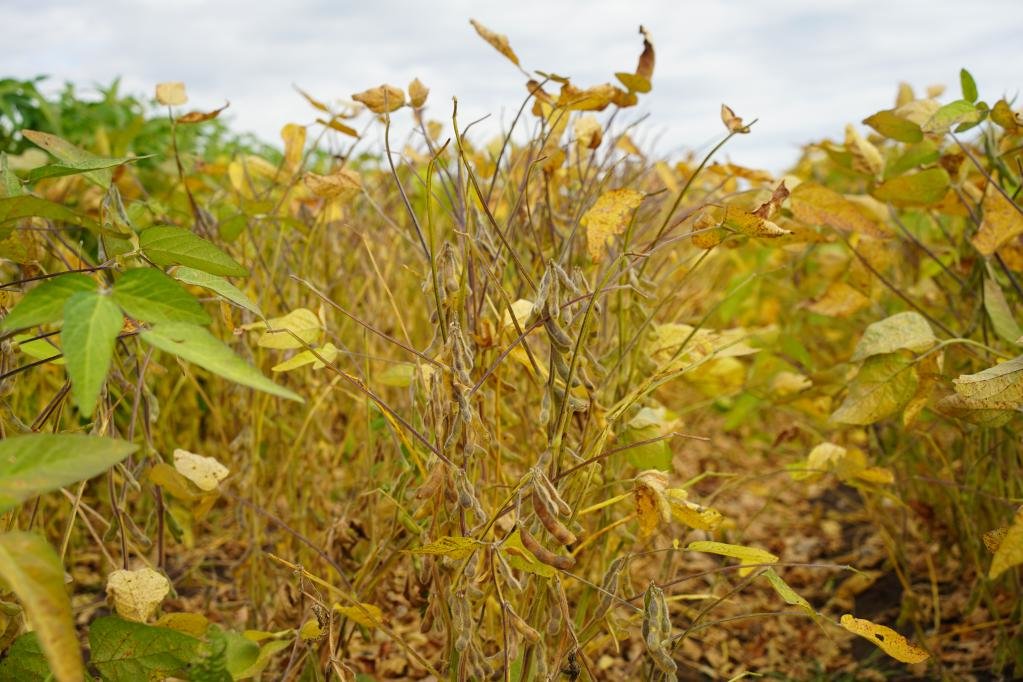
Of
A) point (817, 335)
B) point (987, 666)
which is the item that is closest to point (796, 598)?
point (987, 666)

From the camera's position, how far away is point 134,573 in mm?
916

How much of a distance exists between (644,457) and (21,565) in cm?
69

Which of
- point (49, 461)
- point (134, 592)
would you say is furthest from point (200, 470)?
point (49, 461)

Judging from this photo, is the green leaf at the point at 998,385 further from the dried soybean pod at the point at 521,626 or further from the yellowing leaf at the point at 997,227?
the dried soybean pod at the point at 521,626

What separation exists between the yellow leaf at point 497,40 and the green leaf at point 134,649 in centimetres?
74

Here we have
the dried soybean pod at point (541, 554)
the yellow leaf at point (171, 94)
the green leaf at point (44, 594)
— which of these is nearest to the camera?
the green leaf at point (44, 594)

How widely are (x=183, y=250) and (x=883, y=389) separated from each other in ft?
2.84

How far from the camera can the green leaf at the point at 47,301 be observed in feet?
2.21

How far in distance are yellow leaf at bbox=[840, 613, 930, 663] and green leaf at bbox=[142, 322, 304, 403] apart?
2.06ft

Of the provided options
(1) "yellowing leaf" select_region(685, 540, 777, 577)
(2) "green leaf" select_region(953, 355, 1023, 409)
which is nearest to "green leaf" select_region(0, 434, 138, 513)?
(1) "yellowing leaf" select_region(685, 540, 777, 577)

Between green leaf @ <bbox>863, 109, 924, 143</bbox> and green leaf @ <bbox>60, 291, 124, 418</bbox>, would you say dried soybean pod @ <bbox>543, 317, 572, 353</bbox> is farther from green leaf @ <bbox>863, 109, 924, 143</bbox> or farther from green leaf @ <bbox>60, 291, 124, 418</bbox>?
green leaf @ <bbox>863, 109, 924, 143</bbox>

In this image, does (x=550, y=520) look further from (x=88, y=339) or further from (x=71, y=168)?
(x=71, y=168)

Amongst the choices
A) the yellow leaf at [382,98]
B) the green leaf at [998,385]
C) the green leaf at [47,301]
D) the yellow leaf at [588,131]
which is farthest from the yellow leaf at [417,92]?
the green leaf at [998,385]

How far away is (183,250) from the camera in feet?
2.75
